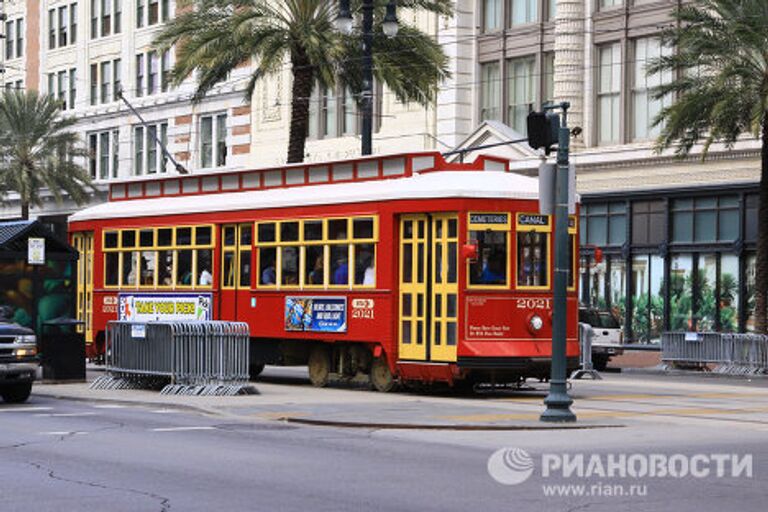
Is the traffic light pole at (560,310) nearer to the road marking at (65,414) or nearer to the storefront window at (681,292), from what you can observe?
the road marking at (65,414)

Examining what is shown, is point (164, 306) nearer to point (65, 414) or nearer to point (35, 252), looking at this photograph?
point (35, 252)

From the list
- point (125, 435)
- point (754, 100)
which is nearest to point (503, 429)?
point (125, 435)

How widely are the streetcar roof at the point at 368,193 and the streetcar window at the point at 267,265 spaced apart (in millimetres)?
766

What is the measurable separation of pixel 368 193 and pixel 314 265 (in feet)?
6.06

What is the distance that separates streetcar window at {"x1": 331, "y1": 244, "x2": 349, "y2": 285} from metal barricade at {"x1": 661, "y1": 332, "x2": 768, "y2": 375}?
14920 millimetres

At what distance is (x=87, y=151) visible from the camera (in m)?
64.1

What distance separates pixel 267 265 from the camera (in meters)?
27.7

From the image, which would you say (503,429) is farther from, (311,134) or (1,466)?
(311,134)

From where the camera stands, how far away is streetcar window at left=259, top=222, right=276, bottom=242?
90.4ft

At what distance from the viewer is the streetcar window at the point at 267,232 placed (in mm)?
27562

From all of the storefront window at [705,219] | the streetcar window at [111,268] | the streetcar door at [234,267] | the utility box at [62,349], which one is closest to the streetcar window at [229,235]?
the streetcar door at [234,267]

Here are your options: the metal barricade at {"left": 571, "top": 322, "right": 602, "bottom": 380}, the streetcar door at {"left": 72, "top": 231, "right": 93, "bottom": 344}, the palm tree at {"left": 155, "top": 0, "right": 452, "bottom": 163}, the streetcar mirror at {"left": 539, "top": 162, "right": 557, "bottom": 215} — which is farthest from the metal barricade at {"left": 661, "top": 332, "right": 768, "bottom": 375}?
the streetcar mirror at {"left": 539, "top": 162, "right": 557, "bottom": 215}

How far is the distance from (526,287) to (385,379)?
2.86 m

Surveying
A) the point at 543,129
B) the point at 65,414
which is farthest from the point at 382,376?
the point at 543,129
